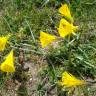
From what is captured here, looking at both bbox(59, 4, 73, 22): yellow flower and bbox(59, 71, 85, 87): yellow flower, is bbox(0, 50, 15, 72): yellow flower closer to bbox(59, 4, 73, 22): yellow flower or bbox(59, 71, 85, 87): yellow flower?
bbox(59, 71, 85, 87): yellow flower

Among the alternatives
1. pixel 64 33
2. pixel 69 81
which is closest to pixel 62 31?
pixel 64 33

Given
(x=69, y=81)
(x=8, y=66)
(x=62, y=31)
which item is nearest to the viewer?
(x=69, y=81)

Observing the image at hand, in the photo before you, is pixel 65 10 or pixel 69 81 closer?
pixel 69 81

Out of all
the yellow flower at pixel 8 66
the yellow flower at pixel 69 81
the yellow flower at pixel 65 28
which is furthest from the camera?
the yellow flower at pixel 65 28

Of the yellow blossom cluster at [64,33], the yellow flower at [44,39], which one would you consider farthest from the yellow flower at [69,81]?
the yellow flower at [44,39]

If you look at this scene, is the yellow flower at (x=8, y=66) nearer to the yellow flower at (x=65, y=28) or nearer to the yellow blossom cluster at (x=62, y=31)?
the yellow blossom cluster at (x=62, y=31)

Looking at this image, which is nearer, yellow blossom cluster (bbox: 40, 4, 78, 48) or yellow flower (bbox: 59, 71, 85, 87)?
yellow flower (bbox: 59, 71, 85, 87)

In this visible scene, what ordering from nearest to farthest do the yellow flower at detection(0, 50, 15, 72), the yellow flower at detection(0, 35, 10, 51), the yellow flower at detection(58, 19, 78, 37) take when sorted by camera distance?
the yellow flower at detection(0, 50, 15, 72) < the yellow flower at detection(58, 19, 78, 37) < the yellow flower at detection(0, 35, 10, 51)

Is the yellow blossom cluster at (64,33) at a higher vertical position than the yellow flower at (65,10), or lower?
lower

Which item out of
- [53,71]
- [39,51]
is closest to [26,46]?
[39,51]

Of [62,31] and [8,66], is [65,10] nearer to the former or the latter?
[62,31]

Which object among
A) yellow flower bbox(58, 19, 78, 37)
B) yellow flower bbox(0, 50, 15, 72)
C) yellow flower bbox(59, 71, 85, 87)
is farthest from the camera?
yellow flower bbox(58, 19, 78, 37)

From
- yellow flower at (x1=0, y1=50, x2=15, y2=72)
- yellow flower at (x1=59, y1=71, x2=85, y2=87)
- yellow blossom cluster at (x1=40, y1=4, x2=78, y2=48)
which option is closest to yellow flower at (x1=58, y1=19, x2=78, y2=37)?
yellow blossom cluster at (x1=40, y1=4, x2=78, y2=48)
